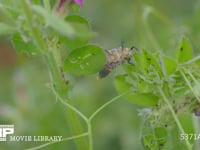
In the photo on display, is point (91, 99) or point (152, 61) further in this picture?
point (91, 99)

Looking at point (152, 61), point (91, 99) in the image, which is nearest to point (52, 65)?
point (152, 61)

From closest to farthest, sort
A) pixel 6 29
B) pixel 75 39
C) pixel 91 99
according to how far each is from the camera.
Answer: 1. pixel 6 29
2. pixel 75 39
3. pixel 91 99

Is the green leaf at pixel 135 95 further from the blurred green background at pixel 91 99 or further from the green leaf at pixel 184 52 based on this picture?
the blurred green background at pixel 91 99

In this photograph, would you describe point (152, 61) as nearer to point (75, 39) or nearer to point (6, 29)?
point (75, 39)

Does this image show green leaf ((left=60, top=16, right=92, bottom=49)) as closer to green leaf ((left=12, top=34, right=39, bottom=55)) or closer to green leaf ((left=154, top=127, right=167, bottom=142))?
green leaf ((left=12, top=34, right=39, bottom=55))

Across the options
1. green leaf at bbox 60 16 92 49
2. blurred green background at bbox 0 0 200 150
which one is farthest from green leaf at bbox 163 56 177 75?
blurred green background at bbox 0 0 200 150

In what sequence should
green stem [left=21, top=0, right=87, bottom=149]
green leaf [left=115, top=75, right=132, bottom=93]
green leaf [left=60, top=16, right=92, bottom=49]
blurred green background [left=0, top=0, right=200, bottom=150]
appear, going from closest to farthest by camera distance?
1. green stem [left=21, top=0, right=87, bottom=149]
2. green leaf [left=60, top=16, right=92, bottom=49]
3. green leaf [left=115, top=75, right=132, bottom=93]
4. blurred green background [left=0, top=0, right=200, bottom=150]

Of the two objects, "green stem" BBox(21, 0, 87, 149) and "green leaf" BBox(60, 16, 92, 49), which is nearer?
"green stem" BBox(21, 0, 87, 149)
